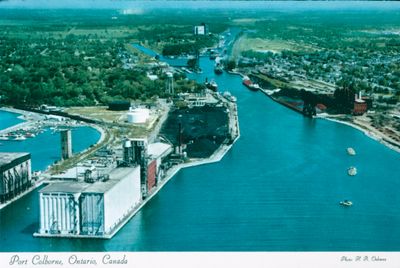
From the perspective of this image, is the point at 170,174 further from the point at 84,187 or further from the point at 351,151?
the point at 351,151

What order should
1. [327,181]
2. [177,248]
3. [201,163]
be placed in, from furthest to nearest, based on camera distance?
[201,163] < [327,181] < [177,248]

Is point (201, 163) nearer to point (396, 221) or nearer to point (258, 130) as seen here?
point (258, 130)

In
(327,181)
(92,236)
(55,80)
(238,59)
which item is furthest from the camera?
(238,59)

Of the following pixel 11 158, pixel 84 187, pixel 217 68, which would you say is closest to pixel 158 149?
pixel 11 158

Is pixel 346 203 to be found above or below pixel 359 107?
below

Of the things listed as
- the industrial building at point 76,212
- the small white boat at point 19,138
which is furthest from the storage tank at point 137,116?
the industrial building at point 76,212

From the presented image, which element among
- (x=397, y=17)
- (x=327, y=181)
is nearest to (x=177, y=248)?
(x=327, y=181)

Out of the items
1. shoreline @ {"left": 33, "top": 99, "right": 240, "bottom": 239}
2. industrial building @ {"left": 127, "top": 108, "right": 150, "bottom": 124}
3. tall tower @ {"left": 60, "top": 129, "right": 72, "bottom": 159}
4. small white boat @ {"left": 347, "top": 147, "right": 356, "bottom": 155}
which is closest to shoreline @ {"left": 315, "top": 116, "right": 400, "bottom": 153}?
small white boat @ {"left": 347, "top": 147, "right": 356, "bottom": 155}
